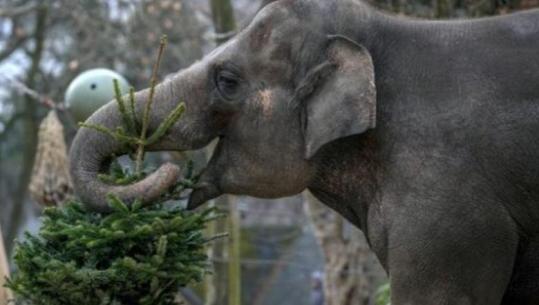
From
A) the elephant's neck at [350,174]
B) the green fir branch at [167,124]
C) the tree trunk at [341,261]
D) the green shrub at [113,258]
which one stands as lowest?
the tree trunk at [341,261]

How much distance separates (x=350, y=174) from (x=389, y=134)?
0.27m

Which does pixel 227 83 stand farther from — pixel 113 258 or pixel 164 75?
pixel 164 75

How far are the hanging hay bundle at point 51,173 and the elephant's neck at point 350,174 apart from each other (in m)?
4.06

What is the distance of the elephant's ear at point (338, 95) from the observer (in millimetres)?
4051

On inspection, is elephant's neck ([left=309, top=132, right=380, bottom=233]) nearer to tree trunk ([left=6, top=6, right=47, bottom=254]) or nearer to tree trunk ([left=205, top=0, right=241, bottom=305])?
tree trunk ([left=205, top=0, right=241, bottom=305])

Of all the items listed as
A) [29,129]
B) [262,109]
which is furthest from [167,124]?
[29,129]

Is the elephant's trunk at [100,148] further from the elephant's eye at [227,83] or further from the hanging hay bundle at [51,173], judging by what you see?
the hanging hay bundle at [51,173]

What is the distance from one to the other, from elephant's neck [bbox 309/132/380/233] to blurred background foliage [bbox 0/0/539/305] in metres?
5.22

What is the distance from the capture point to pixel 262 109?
4.27 metres

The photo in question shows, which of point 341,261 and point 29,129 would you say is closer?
point 341,261

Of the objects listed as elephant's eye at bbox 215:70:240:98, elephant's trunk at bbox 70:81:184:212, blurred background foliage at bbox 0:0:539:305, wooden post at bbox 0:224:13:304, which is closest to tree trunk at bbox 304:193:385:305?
blurred background foliage at bbox 0:0:539:305

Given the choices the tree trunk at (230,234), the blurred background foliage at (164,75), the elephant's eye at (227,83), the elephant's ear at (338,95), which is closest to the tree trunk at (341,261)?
the blurred background foliage at (164,75)

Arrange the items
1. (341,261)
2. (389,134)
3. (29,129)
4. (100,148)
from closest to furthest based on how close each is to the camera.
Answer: (389,134) < (100,148) < (341,261) < (29,129)

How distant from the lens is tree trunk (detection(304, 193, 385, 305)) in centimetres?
1081
